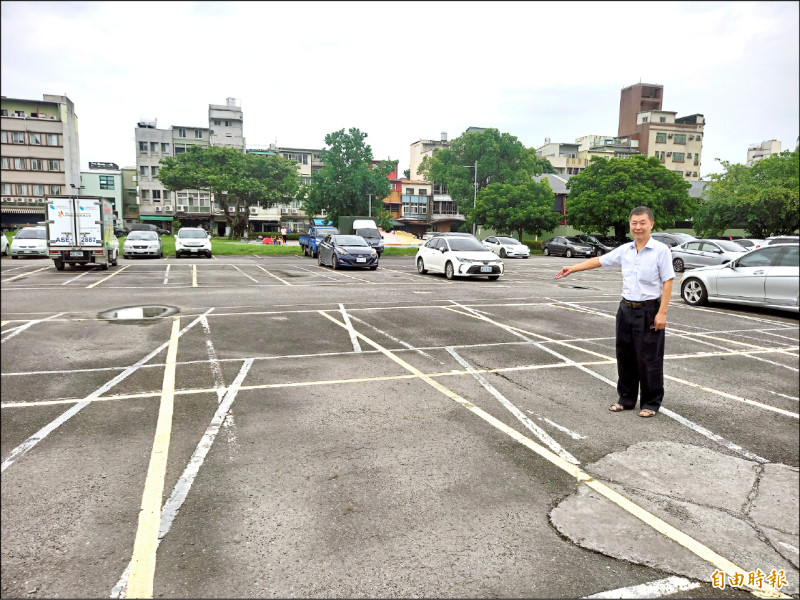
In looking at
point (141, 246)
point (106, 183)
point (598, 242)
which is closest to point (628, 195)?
point (598, 242)

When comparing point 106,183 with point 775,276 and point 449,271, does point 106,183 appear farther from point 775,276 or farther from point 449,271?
point 775,276

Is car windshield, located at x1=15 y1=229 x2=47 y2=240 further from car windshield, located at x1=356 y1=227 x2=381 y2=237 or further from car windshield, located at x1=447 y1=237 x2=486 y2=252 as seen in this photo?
car windshield, located at x1=447 y1=237 x2=486 y2=252

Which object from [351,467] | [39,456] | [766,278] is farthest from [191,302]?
[766,278]

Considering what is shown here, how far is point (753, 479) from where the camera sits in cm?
363

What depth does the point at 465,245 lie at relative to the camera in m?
18.2

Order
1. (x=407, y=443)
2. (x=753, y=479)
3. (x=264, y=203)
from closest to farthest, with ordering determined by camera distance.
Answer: (x=753, y=479)
(x=407, y=443)
(x=264, y=203)

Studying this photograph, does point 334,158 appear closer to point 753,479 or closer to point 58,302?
point 58,302

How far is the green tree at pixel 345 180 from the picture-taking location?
46.9m

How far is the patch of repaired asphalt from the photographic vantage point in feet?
8.31

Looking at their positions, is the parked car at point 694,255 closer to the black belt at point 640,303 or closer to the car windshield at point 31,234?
the black belt at point 640,303

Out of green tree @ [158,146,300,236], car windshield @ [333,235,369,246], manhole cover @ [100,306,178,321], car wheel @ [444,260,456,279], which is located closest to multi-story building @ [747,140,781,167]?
manhole cover @ [100,306,178,321]

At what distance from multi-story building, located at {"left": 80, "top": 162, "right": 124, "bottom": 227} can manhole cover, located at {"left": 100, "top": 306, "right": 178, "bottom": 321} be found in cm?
6138

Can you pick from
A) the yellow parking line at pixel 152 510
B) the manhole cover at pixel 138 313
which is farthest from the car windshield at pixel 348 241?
the yellow parking line at pixel 152 510

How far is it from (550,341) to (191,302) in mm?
7669
